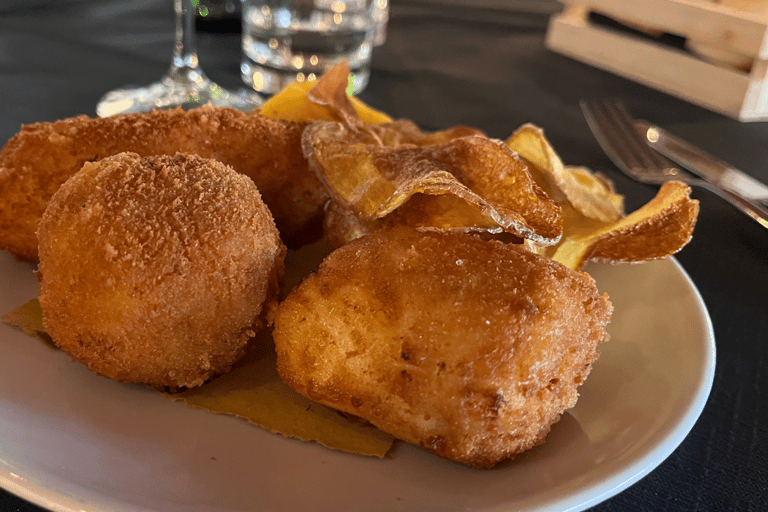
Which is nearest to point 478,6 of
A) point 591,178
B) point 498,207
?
point 591,178

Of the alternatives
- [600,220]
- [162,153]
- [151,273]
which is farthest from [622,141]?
[151,273]

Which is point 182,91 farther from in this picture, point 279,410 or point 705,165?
point 705,165

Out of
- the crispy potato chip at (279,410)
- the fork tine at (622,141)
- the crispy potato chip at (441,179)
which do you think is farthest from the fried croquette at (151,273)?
the fork tine at (622,141)

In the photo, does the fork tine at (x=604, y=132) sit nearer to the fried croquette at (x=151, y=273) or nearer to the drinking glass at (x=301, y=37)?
the drinking glass at (x=301, y=37)

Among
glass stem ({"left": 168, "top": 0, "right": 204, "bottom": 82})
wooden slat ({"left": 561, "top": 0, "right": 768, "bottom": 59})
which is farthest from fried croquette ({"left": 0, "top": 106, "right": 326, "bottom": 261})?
wooden slat ({"left": 561, "top": 0, "right": 768, "bottom": 59})

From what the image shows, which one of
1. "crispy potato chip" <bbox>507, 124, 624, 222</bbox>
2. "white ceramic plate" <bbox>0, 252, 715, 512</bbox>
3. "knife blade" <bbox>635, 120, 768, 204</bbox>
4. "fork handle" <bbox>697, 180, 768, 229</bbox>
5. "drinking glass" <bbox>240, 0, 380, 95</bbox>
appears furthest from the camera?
"drinking glass" <bbox>240, 0, 380, 95</bbox>

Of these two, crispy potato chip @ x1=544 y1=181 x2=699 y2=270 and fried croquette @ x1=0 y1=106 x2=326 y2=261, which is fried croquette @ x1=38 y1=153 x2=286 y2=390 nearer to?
fried croquette @ x1=0 y1=106 x2=326 y2=261

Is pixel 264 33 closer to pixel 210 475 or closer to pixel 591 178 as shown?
pixel 591 178
